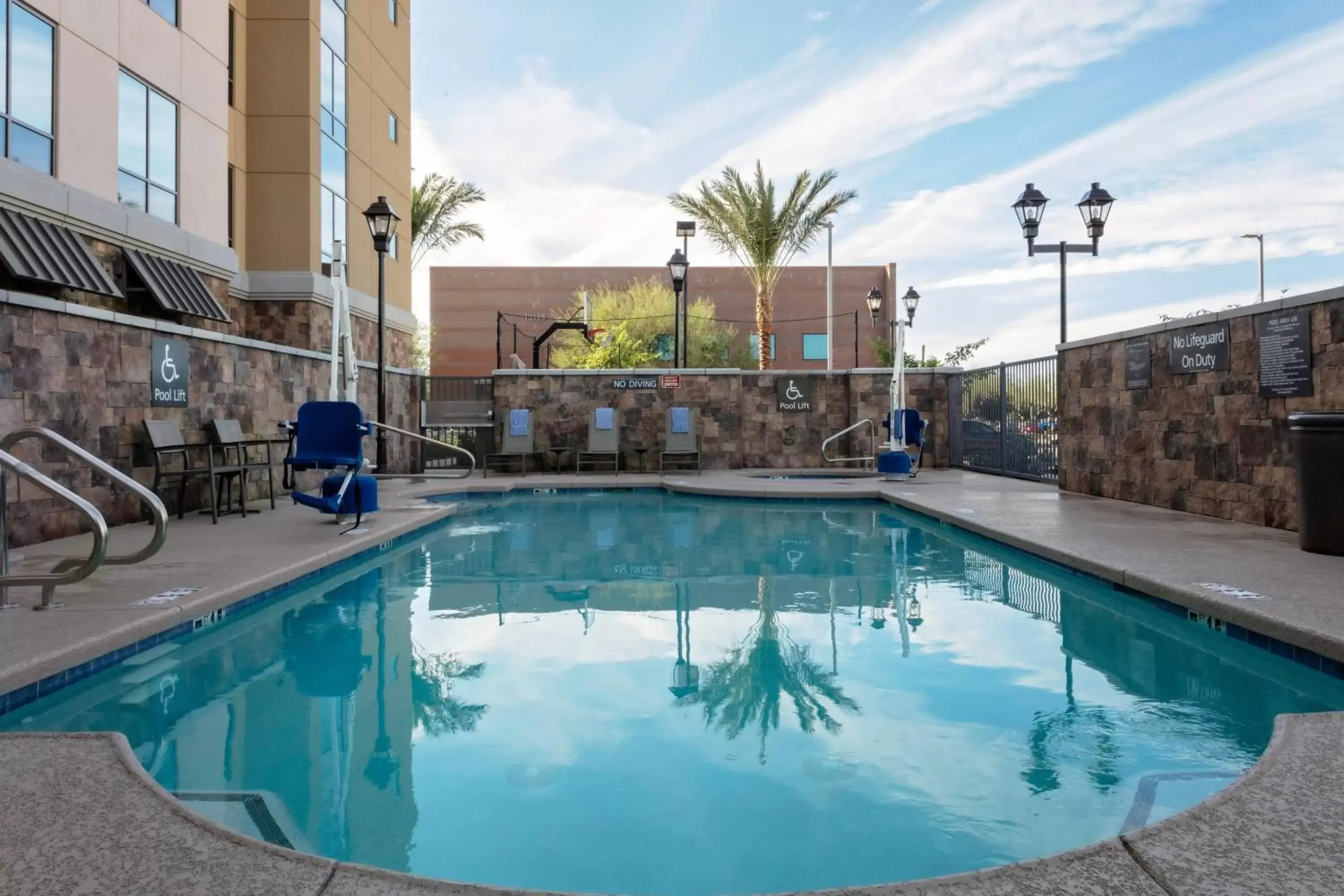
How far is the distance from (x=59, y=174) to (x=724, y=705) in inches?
430

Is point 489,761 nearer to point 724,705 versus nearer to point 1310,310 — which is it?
point 724,705

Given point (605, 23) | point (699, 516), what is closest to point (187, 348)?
point (699, 516)

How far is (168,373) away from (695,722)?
7.27 m

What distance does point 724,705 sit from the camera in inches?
143

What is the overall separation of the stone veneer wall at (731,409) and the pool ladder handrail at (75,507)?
11305 millimetres

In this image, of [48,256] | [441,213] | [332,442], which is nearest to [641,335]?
[441,213]

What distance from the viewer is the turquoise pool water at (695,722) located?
2.45 metres

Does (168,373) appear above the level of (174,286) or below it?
below

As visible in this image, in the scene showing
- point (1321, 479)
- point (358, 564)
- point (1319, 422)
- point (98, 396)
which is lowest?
point (358, 564)

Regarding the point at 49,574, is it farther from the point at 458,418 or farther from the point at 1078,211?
the point at 1078,211

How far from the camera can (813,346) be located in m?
41.1

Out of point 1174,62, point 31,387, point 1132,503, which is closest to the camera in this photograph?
point 31,387

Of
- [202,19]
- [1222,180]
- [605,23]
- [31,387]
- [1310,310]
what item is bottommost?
[31,387]

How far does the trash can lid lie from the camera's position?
5656 mm
